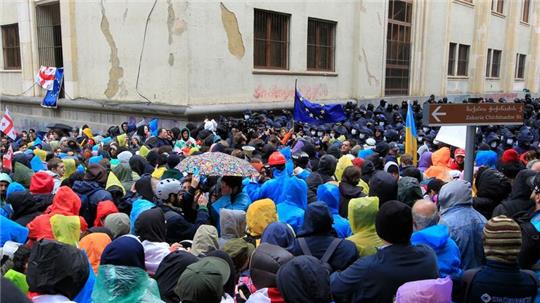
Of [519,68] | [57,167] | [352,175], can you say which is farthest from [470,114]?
[519,68]

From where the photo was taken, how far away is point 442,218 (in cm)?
380

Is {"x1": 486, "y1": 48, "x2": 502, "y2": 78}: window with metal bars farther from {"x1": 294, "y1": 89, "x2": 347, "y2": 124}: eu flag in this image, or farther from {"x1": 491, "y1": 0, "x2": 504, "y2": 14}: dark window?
{"x1": 294, "y1": 89, "x2": 347, "y2": 124}: eu flag

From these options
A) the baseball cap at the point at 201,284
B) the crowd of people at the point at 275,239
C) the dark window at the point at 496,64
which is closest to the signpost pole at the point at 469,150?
the crowd of people at the point at 275,239

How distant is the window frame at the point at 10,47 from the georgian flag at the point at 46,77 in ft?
9.51

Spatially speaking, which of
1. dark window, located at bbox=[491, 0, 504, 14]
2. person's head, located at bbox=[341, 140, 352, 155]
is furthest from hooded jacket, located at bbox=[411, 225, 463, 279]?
dark window, located at bbox=[491, 0, 504, 14]

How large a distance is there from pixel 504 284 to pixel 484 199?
6.62 ft

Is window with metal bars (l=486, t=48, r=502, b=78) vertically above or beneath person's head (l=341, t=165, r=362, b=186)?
above

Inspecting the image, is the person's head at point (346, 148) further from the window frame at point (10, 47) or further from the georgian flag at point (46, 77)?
the window frame at point (10, 47)

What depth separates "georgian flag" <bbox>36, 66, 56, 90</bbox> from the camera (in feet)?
61.4

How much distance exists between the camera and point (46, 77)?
1898 centimetres

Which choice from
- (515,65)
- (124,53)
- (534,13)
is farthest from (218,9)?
(534,13)

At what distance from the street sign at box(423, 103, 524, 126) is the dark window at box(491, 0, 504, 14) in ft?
95.2

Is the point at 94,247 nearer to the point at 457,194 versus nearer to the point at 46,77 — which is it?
the point at 457,194

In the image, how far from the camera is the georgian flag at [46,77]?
18.7m
